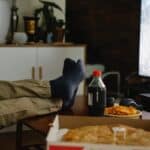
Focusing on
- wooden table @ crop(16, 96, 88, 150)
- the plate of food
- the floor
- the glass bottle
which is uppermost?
the glass bottle

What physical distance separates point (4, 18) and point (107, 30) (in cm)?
132

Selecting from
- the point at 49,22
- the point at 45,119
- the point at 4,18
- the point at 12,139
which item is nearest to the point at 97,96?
the point at 45,119

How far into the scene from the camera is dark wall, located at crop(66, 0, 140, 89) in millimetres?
4402

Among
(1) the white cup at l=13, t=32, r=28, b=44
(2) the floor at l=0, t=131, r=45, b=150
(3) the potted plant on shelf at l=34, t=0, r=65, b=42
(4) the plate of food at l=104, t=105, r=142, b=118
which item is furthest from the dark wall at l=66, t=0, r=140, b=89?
(4) the plate of food at l=104, t=105, r=142, b=118

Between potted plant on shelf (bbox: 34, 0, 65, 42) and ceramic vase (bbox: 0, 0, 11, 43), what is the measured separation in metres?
0.34

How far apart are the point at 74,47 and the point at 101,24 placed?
0.68 meters

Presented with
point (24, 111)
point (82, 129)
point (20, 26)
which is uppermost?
point (20, 26)

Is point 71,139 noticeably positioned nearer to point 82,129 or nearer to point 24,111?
point 82,129

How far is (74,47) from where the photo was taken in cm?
416

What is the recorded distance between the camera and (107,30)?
4625mm

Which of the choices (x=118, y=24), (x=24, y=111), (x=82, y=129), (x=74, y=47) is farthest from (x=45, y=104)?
(x=118, y=24)

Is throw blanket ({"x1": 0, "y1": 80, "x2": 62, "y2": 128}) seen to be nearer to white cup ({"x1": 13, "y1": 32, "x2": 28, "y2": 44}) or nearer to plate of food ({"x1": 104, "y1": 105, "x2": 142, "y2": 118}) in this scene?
plate of food ({"x1": 104, "y1": 105, "x2": 142, "y2": 118})

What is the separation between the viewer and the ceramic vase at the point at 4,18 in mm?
3932

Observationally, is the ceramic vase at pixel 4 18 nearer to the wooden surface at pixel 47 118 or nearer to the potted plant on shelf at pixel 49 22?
the potted plant on shelf at pixel 49 22
